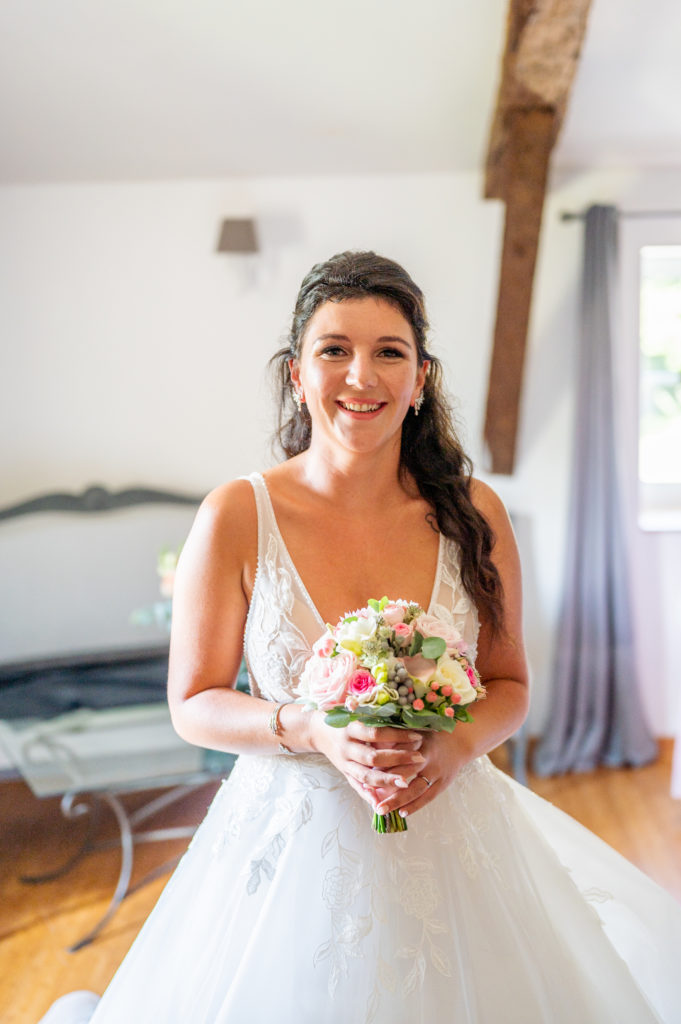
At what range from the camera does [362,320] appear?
3.99 ft

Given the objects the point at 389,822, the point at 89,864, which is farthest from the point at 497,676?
the point at 89,864

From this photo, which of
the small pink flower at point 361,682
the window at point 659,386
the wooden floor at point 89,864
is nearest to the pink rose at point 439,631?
the small pink flower at point 361,682

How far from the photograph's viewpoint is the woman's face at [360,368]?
121cm

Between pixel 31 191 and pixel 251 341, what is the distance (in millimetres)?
1078

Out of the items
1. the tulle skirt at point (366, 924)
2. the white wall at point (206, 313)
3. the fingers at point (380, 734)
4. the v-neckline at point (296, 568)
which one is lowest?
the tulle skirt at point (366, 924)

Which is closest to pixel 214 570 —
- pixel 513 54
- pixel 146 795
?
pixel 513 54

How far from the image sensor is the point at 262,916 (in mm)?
1186

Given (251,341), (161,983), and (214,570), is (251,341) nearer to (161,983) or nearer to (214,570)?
(214,570)

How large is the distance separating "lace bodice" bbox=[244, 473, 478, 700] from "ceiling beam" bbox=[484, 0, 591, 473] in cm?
175

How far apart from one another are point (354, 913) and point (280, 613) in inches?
17.4

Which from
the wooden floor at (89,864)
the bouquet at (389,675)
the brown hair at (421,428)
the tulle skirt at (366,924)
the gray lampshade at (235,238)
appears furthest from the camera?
the gray lampshade at (235,238)

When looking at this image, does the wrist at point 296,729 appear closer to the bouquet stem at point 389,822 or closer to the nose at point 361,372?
the bouquet stem at point 389,822

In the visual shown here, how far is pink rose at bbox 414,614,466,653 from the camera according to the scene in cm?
109

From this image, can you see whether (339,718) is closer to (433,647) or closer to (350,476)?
(433,647)
